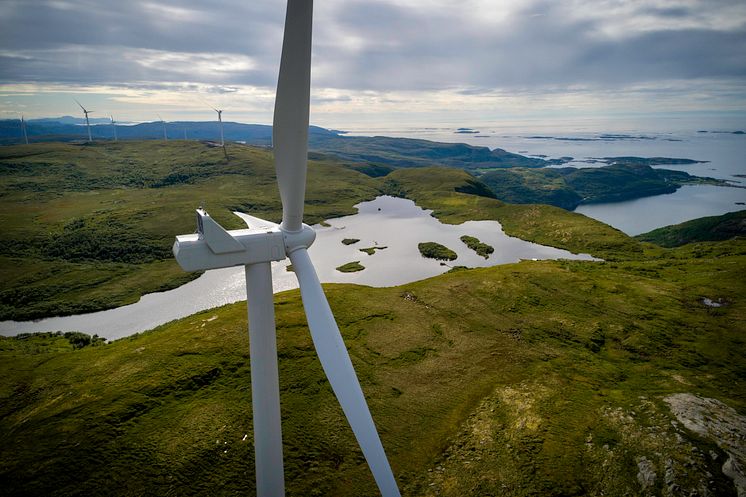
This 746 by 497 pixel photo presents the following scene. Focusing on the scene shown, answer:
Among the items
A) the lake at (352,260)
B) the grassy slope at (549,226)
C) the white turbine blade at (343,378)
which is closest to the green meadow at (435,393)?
the lake at (352,260)

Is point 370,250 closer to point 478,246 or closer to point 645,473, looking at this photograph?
point 478,246

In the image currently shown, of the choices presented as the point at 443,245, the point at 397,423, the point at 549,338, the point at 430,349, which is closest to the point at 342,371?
the point at 397,423

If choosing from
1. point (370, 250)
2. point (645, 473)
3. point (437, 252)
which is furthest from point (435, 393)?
point (370, 250)

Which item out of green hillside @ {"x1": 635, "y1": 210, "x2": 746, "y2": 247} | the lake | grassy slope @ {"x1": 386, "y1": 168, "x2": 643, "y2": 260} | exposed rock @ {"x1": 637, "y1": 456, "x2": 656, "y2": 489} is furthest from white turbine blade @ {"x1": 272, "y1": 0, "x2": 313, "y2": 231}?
green hillside @ {"x1": 635, "y1": 210, "x2": 746, "y2": 247}

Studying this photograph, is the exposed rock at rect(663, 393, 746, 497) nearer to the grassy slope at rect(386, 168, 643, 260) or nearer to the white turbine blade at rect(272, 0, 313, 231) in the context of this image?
the white turbine blade at rect(272, 0, 313, 231)

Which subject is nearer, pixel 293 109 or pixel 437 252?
pixel 293 109

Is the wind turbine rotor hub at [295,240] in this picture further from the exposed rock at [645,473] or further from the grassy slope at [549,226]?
the grassy slope at [549,226]
